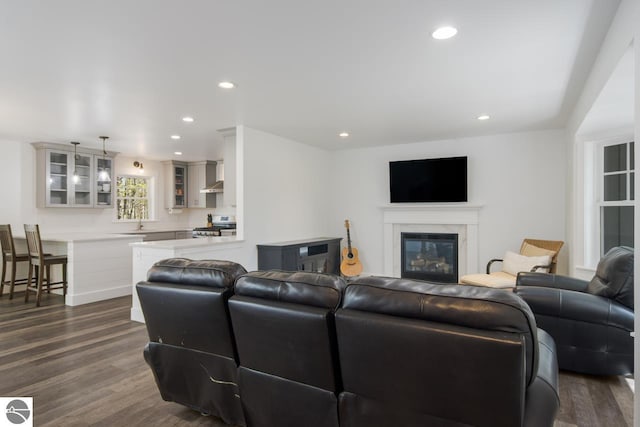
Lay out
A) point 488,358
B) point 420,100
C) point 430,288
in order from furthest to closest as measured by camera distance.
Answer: point 420,100
point 430,288
point 488,358

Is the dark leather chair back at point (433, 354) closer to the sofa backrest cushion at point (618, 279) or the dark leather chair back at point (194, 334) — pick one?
the dark leather chair back at point (194, 334)

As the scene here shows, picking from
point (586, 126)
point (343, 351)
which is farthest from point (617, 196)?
point (343, 351)

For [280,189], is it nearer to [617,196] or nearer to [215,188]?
[215,188]

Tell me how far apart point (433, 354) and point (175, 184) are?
300 inches

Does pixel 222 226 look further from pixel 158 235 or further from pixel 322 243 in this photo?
pixel 322 243

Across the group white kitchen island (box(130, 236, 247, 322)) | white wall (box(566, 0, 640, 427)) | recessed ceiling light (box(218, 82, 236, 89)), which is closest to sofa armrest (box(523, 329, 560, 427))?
white wall (box(566, 0, 640, 427))

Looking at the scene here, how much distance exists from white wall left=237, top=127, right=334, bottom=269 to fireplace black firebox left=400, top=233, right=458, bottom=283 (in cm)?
155

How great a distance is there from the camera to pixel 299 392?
1658 mm

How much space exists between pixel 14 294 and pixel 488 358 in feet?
Answer: 22.0

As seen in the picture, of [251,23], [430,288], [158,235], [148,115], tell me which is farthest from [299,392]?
[158,235]

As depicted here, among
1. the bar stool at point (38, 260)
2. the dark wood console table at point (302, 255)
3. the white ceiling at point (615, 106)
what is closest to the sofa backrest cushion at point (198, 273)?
the white ceiling at point (615, 106)

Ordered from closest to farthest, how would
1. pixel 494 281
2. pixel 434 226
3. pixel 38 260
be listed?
pixel 494 281, pixel 38 260, pixel 434 226

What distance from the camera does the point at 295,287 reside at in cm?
166

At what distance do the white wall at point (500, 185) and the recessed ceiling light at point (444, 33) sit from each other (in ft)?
11.8
